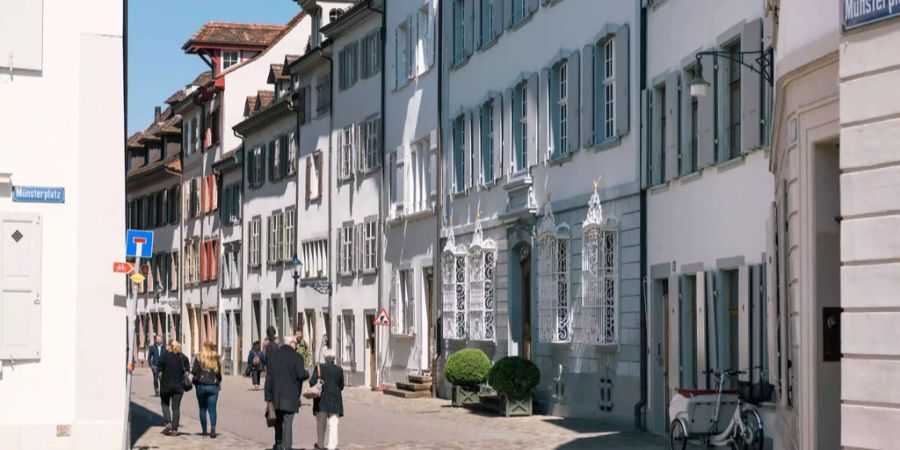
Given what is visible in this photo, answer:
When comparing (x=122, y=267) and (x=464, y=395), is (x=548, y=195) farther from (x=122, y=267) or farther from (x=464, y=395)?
(x=122, y=267)

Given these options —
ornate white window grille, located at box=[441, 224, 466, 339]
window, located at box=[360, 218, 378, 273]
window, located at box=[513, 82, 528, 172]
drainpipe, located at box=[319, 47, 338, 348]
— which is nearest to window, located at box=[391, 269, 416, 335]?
window, located at box=[360, 218, 378, 273]

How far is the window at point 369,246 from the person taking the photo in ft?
157

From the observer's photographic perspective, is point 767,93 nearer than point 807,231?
No

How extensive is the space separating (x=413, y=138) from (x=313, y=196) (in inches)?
474

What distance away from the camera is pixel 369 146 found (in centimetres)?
4841

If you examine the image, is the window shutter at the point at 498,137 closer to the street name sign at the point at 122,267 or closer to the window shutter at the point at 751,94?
the window shutter at the point at 751,94

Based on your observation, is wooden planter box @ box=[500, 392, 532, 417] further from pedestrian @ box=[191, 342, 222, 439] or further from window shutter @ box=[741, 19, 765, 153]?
window shutter @ box=[741, 19, 765, 153]

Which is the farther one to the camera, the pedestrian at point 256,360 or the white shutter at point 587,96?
the pedestrian at point 256,360

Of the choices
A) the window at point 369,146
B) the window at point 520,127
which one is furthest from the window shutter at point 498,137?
the window at point 369,146

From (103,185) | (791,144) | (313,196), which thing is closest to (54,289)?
(103,185)

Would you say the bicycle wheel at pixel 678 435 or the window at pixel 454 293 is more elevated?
the window at pixel 454 293

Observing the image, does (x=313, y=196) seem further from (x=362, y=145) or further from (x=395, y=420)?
(x=395, y=420)

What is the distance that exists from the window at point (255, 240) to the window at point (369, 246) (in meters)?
13.6

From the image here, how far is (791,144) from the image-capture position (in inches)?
557
